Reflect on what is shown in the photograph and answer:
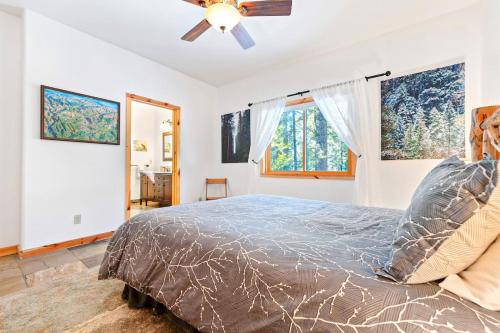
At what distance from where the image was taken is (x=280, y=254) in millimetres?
901

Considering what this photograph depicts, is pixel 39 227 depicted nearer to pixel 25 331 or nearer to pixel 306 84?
pixel 25 331

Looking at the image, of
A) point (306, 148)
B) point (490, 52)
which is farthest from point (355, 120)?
point (490, 52)

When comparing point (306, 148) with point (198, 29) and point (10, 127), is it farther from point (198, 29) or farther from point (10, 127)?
point (10, 127)

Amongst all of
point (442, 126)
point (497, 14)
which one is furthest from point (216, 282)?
point (497, 14)

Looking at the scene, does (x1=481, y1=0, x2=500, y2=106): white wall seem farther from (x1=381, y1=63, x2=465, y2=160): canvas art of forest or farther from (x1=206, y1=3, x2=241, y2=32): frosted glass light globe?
(x1=206, y1=3, x2=241, y2=32): frosted glass light globe

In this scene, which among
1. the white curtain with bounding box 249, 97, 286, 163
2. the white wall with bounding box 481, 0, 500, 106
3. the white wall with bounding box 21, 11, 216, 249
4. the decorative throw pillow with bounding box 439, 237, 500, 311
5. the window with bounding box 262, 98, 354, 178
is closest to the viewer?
the decorative throw pillow with bounding box 439, 237, 500, 311

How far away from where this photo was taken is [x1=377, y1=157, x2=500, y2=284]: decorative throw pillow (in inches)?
24.3

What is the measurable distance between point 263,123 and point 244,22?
157 centimetres

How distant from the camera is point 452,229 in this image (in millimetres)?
643

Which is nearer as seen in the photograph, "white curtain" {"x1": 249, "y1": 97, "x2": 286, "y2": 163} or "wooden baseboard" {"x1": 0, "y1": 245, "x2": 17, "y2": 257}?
"wooden baseboard" {"x1": 0, "y1": 245, "x2": 17, "y2": 257}

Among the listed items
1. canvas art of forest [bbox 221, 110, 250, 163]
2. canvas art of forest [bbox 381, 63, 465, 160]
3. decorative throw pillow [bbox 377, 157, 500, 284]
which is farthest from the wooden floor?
canvas art of forest [bbox 381, 63, 465, 160]

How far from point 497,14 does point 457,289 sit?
2.61 meters

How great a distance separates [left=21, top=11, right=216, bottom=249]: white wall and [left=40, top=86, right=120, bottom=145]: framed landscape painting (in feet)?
0.24

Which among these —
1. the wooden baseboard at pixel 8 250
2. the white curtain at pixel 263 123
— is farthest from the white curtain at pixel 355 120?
the wooden baseboard at pixel 8 250
